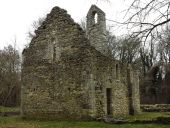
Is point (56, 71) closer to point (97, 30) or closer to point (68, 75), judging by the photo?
point (68, 75)

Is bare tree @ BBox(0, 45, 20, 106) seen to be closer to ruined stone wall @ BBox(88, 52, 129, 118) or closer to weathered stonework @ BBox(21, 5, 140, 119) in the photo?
weathered stonework @ BBox(21, 5, 140, 119)

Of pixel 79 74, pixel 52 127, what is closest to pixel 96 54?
pixel 79 74

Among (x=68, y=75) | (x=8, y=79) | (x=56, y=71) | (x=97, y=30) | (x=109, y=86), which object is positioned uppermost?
(x=97, y=30)

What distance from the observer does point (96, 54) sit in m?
19.3

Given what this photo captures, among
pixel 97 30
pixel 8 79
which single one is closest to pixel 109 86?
pixel 97 30

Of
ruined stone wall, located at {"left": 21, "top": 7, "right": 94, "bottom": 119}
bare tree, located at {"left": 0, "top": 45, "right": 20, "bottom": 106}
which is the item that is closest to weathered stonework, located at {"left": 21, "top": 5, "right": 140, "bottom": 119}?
ruined stone wall, located at {"left": 21, "top": 7, "right": 94, "bottom": 119}

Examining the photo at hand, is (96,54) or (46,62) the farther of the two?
(46,62)

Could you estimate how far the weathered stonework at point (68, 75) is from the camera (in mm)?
18859

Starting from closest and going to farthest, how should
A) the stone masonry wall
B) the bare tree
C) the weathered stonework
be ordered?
the weathered stonework < the stone masonry wall < the bare tree

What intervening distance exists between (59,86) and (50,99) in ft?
3.65

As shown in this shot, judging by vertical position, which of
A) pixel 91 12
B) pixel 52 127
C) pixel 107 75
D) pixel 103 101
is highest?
pixel 91 12

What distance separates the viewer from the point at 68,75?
19.6m

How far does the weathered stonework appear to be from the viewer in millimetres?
18859

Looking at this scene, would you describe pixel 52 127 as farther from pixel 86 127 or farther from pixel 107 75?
pixel 107 75
